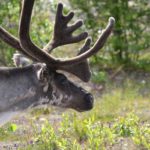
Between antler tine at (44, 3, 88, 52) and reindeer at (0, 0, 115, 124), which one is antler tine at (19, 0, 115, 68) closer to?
reindeer at (0, 0, 115, 124)

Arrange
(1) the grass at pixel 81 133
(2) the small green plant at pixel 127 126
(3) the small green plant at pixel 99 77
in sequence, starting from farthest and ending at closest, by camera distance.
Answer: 1. (3) the small green plant at pixel 99 77
2. (2) the small green plant at pixel 127 126
3. (1) the grass at pixel 81 133

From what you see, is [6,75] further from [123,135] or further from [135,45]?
[135,45]

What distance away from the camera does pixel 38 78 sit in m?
5.59

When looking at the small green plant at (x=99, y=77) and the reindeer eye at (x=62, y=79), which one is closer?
the reindeer eye at (x=62, y=79)

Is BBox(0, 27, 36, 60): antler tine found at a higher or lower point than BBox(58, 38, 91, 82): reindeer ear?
higher

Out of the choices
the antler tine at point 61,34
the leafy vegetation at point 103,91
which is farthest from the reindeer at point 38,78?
the leafy vegetation at point 103,91

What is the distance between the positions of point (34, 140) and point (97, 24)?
5706 mm

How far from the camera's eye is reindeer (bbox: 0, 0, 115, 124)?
555 centimetres

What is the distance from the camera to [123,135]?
281 inches

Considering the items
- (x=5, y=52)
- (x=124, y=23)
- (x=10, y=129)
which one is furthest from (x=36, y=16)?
(x=10, y=129)

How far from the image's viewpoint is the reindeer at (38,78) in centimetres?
555

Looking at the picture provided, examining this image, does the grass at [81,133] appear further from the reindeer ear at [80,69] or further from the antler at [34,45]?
the antler at [34,45]

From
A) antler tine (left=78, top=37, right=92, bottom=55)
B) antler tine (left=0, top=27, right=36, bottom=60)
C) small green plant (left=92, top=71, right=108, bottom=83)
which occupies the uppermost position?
antler tine (left=0, top=27, right=36, bottom=60)

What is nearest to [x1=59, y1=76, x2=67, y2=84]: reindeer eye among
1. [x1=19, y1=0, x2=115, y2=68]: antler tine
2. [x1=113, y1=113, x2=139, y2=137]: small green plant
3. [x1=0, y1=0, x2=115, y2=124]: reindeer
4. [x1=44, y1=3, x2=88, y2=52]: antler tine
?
[x1=0, y1=0, x2=115, y2=124]: reindeer
